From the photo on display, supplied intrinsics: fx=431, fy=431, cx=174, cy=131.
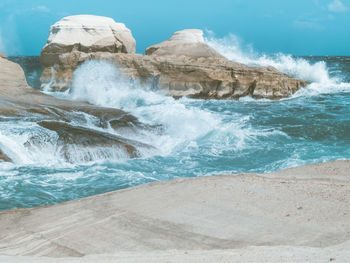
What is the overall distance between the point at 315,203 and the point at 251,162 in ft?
14.9

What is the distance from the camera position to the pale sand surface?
8.64 feet

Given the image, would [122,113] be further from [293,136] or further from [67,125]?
[293,136]

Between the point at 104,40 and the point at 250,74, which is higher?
the point at 104,40

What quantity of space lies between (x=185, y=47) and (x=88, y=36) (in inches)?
192

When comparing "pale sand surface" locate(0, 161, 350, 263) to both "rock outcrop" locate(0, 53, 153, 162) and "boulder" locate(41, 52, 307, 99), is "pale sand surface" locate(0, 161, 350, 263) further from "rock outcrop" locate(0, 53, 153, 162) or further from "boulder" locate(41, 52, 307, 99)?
"boulder" locate(41, 52, 307, 99)

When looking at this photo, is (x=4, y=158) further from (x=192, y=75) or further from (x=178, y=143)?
(x=192, y=75)

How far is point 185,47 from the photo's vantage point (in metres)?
18.5

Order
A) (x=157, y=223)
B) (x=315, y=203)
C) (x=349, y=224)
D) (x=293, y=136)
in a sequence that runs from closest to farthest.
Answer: (x=349, y=224) → (x=157, y=223) → (x=315, y=203) → (x=293, y=136)

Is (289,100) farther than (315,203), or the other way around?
(289,100)

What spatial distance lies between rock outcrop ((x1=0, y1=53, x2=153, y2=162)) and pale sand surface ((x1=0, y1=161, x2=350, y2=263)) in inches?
156

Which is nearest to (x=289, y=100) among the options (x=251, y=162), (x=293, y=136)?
(x=293, y=136)

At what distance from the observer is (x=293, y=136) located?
1040cm

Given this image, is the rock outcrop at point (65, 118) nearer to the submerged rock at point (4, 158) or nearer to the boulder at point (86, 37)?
the submerged rock at point (4, 158)

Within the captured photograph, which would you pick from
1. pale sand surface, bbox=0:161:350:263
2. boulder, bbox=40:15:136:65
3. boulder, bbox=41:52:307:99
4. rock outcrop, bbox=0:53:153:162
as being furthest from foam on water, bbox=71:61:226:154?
pale sand surface, bbox=0:161:350:263
